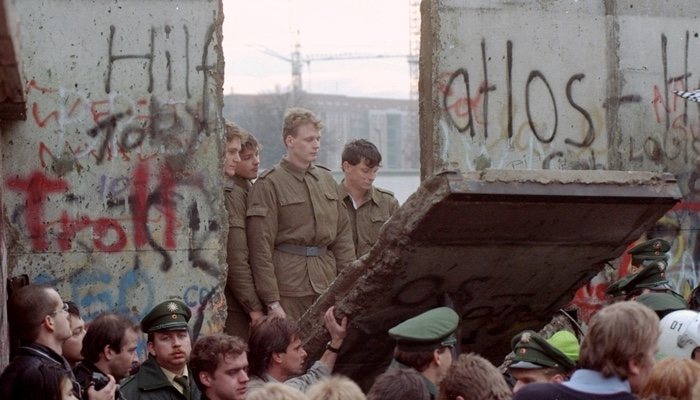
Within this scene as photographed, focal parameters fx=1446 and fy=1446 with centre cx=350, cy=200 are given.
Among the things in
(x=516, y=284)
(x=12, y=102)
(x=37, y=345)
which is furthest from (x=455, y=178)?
(x=12, y=102)

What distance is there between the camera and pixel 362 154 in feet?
35.3

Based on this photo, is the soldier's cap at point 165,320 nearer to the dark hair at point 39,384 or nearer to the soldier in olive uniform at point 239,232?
the dark hair at point 39,384

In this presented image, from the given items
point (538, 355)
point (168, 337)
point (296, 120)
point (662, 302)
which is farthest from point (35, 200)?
point (538, 355)

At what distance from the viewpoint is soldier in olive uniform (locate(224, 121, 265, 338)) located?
10.2 m

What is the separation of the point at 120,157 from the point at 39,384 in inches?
148

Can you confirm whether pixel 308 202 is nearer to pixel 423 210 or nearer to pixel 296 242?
pixel 296 242

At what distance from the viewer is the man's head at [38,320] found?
279 inches

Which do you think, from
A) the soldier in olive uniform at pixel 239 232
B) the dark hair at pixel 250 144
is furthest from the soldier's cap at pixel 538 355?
the dark hair at pixel 250 144

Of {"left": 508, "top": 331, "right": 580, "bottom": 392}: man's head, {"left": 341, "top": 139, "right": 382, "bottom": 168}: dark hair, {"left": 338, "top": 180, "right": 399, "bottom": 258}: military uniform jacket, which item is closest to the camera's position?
{"left": 508, "top": 331, "right": 580, "bottom": 392}: man's head

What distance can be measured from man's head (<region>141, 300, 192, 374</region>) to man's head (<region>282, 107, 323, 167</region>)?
8.81 feet

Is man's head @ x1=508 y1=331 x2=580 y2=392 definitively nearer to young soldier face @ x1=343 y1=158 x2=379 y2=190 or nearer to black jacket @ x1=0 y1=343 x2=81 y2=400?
black jacket @ x1=0 y1=343 x2=81 y2=400

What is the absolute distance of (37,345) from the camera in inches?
277

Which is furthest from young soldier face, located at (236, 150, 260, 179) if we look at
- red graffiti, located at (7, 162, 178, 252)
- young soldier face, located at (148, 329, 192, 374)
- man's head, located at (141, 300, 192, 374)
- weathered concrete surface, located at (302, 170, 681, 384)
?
young soldier face, located at (148, 329, 192, 374)

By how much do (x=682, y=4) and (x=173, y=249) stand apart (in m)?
4.90
